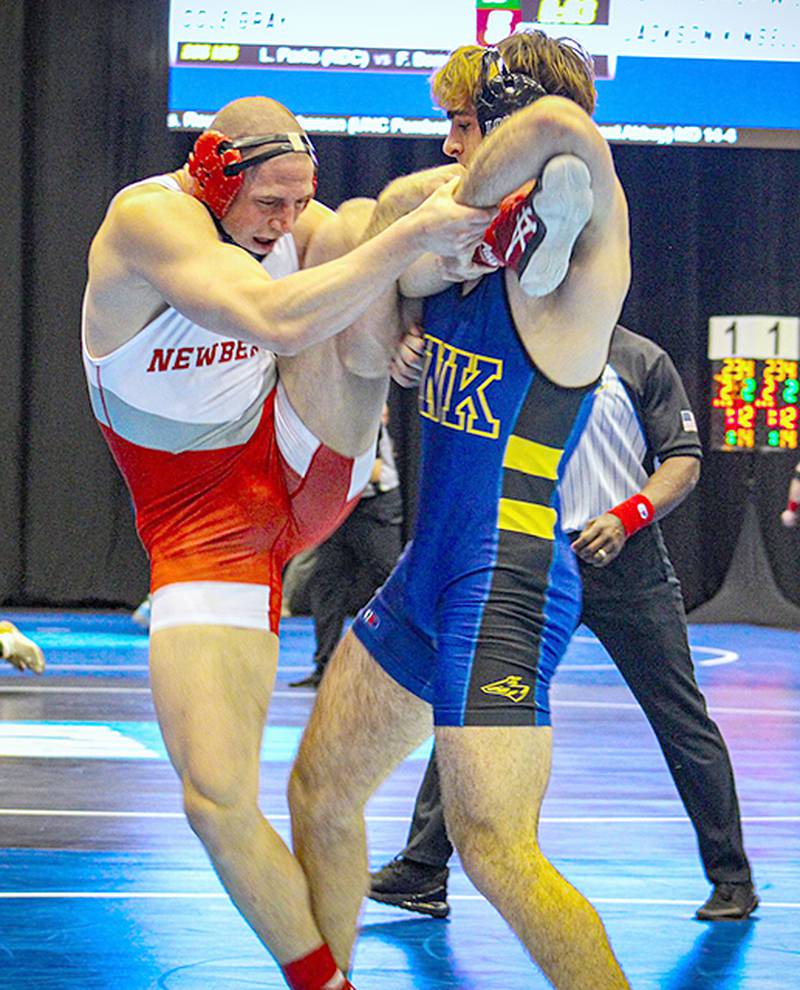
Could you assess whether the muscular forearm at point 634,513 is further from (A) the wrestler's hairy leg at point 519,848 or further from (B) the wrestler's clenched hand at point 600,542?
(A) the wrestler's hairy leg at point 519,848

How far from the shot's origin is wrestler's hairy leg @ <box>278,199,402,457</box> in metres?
2.79

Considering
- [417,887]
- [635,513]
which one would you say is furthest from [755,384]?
[417,887]

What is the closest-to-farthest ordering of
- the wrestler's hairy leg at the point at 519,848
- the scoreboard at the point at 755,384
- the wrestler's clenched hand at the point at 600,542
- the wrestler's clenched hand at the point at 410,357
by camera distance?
the wrestler's hairy leg at the point at 519,848 < the wrestler's clenched hand at the point at 410,357 < the wrestler's clenched hand at the point at 600,542 < the scoreboard at the point at 755,384

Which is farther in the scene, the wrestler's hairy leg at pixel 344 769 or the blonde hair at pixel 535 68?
the wrestler's hairy leg at pixel 344 769

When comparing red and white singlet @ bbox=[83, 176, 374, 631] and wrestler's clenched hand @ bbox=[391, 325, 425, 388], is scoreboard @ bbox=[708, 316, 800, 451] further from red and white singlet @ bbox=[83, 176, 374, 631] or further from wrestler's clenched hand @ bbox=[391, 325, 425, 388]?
wrestler's clenched hand @ bbox=[391, 325, 425, 388]

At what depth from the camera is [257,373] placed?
2.92 meters

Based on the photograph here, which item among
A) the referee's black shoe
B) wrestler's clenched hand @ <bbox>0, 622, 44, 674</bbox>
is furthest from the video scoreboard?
wrestler's clenched hand @ <bbox>0, 622, 44, 674</bbox>

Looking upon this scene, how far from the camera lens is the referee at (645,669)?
375 cm

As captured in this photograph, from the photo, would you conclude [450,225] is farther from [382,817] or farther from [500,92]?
[382,817]

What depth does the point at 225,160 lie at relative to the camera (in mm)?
2750

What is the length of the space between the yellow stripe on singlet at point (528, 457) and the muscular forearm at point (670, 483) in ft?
4.28

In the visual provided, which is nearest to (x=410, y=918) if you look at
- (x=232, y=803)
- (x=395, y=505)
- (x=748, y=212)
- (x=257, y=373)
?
(x=232, y=803)

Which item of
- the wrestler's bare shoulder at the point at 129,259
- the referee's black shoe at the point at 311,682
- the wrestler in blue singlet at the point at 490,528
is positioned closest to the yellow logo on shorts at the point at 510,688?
the wrestler in blue singlet at the point at 490,528

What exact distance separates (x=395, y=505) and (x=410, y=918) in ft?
11.0
